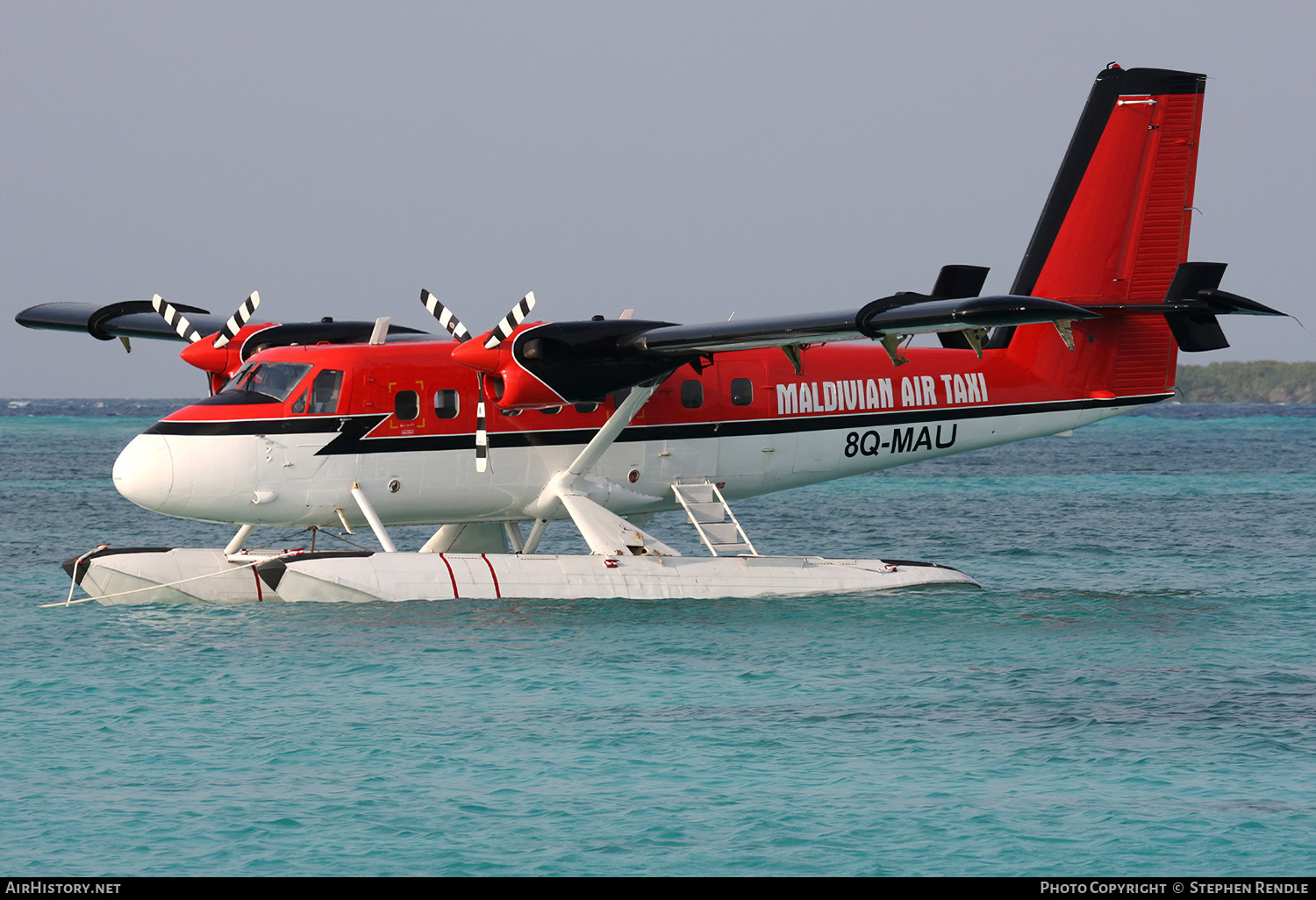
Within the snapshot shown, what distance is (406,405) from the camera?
16.7m

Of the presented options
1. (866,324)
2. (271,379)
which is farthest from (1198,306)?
(271,379)

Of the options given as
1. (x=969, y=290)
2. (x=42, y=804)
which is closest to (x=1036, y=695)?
(x=969, y=290)

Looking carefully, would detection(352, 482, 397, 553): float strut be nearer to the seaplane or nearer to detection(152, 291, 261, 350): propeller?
the seaplane

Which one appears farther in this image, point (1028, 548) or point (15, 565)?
point (1028, 548)

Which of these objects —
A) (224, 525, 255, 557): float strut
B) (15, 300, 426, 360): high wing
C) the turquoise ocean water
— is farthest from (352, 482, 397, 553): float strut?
(15, 300, 426, 360): high wing

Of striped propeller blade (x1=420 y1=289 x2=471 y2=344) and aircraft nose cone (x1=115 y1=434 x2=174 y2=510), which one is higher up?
striped propeller blade (x1=420 y1=289 x2=471 y2=344)

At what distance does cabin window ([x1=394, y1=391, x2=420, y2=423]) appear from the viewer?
1666 cm

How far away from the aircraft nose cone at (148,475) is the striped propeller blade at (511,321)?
4006 millimetres

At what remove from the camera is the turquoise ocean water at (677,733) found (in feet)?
28.1

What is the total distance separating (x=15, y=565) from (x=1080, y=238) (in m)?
18.1

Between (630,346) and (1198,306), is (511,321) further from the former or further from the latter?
(1198,306)

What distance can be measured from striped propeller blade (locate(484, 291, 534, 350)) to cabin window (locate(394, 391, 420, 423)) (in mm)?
1249

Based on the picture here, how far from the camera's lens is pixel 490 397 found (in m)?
17.1

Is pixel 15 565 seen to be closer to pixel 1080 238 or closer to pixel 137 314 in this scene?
pixel 137 314
